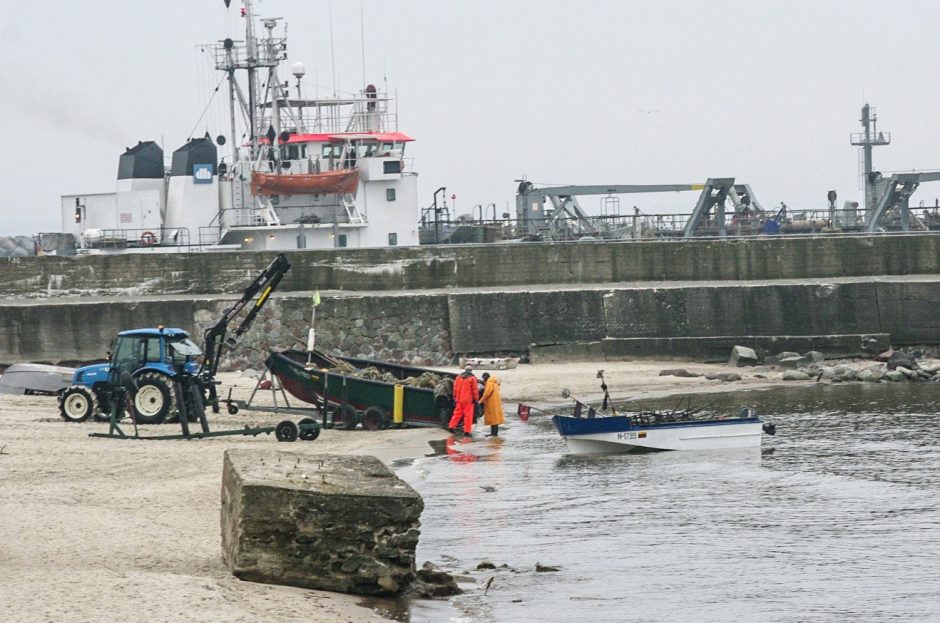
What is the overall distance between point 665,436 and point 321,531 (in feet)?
35.1

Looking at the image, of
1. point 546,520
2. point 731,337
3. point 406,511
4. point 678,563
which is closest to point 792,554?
point 678,563

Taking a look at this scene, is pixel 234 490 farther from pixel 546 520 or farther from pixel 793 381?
pixel 793 381

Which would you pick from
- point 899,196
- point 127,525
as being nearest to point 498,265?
point 899,196

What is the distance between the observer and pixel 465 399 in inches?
826

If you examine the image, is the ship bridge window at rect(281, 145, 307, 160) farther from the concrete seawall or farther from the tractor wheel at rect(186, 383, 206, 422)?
the tractor wheel at rect(186, 383, 206, 422)

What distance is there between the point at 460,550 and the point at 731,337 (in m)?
19.3

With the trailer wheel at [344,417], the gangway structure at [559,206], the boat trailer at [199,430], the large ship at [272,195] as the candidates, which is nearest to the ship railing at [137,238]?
the large ship at [272,195]

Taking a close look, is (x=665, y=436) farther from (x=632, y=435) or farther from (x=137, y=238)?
(x=137, y=238)

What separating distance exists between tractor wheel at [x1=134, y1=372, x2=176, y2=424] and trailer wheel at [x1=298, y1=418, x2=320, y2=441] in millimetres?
2353

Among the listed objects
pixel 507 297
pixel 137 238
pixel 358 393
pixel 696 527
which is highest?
pixel 137 238

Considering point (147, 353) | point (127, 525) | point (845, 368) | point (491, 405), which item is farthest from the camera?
point (845, 368)

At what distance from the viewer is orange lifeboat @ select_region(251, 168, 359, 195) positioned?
1467 inches

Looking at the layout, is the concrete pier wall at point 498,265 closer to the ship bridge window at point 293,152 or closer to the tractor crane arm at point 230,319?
the ship bridge window at point 293,152

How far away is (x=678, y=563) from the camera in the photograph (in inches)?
493
